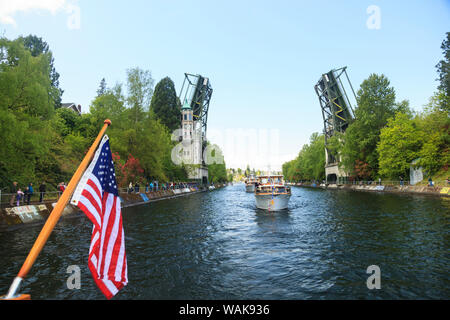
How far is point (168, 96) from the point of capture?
87188 mm

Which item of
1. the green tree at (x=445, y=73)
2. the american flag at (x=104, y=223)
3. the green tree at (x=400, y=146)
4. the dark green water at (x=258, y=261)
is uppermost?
the green tree at (x=445, y=73)

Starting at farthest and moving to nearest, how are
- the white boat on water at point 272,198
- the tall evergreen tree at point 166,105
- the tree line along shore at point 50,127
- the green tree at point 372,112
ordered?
1. the tall evergreen tree at point 166,105
2. the green tree at point 372,112
3. the white boat on water at point 272,198
4. the tree line along shore at point 50,127

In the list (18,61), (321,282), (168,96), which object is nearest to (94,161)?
(321,282)

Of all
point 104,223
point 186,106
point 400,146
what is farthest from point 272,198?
point 186,106

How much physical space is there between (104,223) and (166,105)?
8511cm

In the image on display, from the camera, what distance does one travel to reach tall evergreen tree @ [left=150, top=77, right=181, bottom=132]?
85.1 metres

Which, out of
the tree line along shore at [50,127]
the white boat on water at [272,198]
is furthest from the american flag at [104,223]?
the white boat on water at [272,198]

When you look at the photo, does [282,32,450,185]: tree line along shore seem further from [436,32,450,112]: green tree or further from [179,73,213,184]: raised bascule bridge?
[179,73,213,184]: raised bascule bridge

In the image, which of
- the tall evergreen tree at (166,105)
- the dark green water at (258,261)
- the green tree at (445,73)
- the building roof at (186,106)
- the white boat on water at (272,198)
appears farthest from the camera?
the building roof at (186,106)

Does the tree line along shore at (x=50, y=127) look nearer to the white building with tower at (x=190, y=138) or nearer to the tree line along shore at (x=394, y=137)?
the white building with tower at (x=190, y=138)

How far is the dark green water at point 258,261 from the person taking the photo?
23.2 ft

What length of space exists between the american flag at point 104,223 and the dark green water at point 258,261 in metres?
2.81
